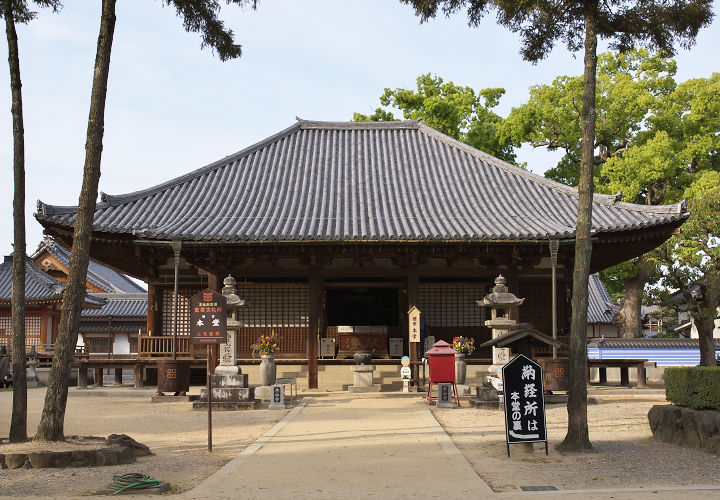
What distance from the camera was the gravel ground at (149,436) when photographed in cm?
750

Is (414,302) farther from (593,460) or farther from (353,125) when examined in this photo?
(593,460)

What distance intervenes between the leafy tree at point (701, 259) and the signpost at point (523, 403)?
16.4 m

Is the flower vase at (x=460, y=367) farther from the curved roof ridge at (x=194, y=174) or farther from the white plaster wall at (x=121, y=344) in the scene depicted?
the white plaster wall at (x=121, y=344)

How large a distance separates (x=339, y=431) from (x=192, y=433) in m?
2.31

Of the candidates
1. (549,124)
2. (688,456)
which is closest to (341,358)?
(688,456)

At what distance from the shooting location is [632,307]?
30141 mm

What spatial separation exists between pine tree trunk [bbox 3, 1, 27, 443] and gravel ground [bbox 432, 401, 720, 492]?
19.8 feet

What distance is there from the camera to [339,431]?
37.4 ft

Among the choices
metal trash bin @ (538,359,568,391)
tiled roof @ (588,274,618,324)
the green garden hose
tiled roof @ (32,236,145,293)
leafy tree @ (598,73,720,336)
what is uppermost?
leafy tree @ (598,73,720,336)

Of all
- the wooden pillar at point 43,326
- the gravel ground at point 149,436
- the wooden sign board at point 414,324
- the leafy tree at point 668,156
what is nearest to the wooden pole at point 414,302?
the wooden sign board at point 414,324

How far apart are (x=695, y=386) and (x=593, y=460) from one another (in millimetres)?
2251

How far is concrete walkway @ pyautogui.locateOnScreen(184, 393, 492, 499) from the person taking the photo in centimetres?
696

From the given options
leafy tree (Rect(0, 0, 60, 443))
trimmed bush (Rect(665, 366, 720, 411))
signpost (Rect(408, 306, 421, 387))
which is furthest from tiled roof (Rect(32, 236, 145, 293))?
trimmed bush (Rect(665, 366, 720, 411))

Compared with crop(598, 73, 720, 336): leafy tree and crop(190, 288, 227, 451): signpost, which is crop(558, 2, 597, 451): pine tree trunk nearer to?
crop(190, 288, 227, 451): signpost
